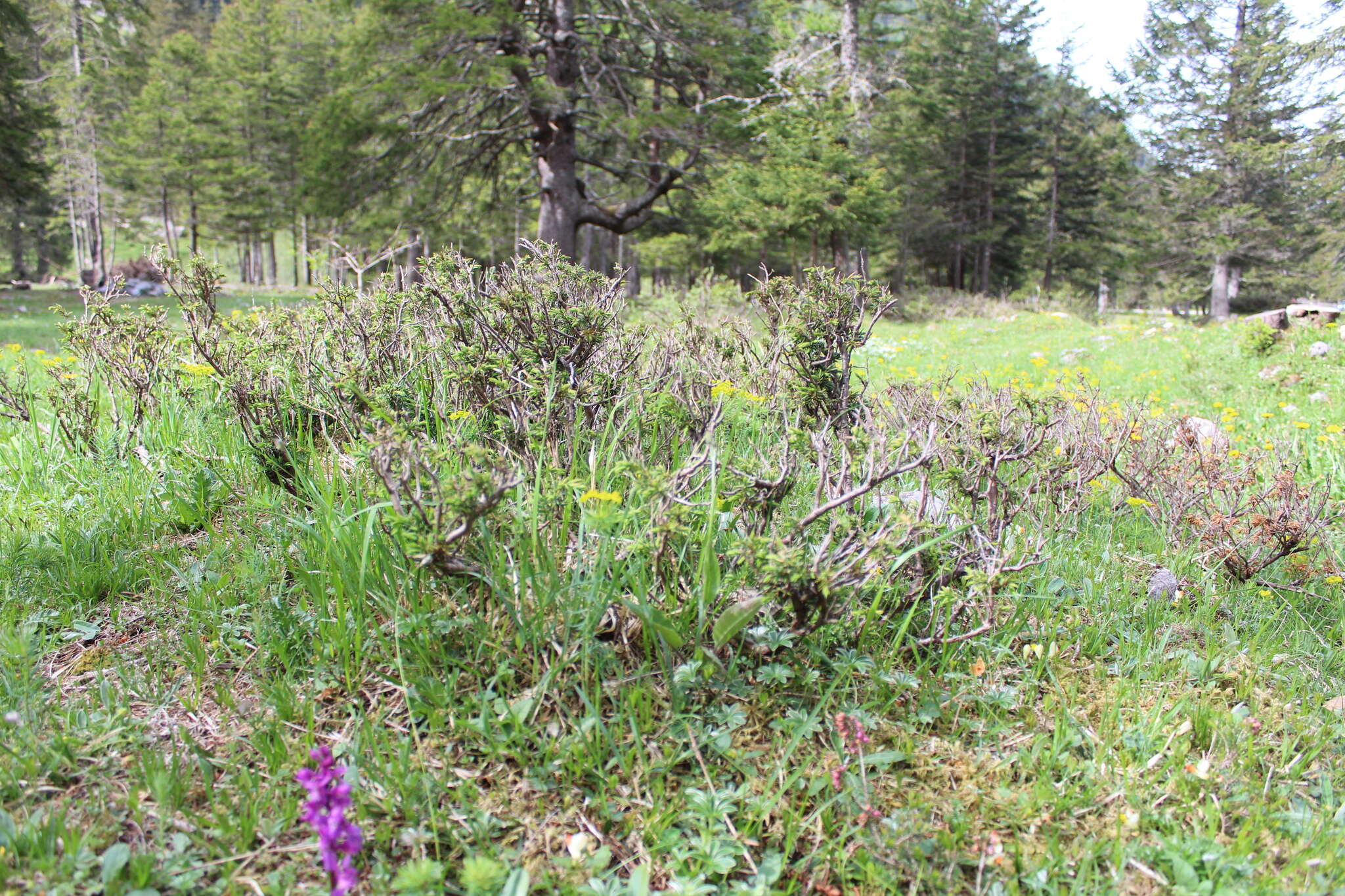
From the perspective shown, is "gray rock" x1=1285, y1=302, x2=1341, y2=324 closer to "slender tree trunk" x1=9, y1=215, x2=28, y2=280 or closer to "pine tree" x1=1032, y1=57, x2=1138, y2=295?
"pine tree" x1=1032, y1=57, x2=1138, y2=295

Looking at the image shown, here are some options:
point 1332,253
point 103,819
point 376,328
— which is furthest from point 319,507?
point 1332,253

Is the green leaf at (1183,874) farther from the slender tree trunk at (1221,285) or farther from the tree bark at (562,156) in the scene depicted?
the slender tree trunk at (1221,285)

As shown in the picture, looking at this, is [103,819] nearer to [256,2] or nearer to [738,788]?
[738,788]

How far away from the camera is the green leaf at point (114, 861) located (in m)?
1.23

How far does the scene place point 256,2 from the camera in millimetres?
30172

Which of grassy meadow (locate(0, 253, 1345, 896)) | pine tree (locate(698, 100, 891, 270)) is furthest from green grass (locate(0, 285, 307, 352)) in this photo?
pine tree (locate(698, 100, 891, 270))

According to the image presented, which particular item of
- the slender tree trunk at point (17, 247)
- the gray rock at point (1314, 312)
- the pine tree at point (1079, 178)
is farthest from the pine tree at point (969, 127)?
the slender tree trunk at point (17, 247)

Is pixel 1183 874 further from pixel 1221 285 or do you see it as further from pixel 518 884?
pixel 1221 285

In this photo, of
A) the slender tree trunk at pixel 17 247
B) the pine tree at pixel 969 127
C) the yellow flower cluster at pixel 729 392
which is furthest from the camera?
the slender tree trunk at pixel 17 247

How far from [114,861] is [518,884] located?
0.70m

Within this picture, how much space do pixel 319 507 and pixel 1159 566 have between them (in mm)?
3058

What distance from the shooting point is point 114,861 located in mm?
1249

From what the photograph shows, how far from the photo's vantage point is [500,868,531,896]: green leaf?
49.4 inches

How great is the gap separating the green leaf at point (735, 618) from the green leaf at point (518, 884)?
0.64 metres
